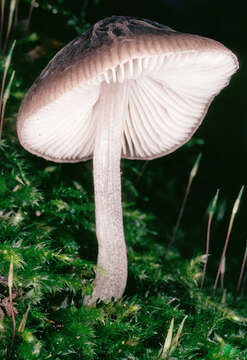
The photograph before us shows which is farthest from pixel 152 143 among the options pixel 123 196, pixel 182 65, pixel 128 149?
pixel 182 65

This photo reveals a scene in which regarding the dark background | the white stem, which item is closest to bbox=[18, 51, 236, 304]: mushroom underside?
the white stem

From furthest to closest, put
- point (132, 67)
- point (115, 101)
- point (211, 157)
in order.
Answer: point (211, 157), point (115, 101), point (132, 67)

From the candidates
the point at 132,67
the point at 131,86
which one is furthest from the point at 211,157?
the point at 132,67

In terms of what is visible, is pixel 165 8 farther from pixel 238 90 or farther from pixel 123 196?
pixel 123 196

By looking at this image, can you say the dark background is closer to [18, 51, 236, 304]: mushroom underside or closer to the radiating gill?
[18, 51, 236, 304]: mushroom underside

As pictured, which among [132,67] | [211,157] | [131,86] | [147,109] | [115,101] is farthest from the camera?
[211,157]

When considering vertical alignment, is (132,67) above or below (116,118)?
above

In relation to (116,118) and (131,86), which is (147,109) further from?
A: (116,118)
